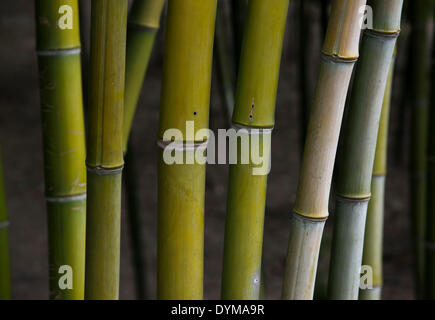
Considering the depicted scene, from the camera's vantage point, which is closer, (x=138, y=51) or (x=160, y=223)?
(x=160, y=223)

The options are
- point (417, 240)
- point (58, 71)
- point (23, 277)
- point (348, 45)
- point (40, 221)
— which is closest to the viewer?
point (348, 45)

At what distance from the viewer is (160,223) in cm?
50

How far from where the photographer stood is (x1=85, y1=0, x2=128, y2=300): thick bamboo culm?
470 millimetres

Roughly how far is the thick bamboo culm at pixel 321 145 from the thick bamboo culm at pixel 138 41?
25 cm

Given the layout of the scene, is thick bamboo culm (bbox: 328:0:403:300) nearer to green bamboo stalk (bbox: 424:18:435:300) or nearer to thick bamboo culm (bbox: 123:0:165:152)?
thick bamboo culm (bbox: 123:0:165:152)

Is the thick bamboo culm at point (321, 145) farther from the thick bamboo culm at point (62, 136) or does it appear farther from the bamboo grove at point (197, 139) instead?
the thick bamboo culm at point (62, 136)

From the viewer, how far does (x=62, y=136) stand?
611 millimetres

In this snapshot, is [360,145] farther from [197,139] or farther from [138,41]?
[138,41]

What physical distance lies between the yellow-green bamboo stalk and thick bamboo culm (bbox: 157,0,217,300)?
37mm

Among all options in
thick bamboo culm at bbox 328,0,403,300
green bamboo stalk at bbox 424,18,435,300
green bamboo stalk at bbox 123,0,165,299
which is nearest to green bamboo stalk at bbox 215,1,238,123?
green bamboo stalk at bbox 424,18,435,300
